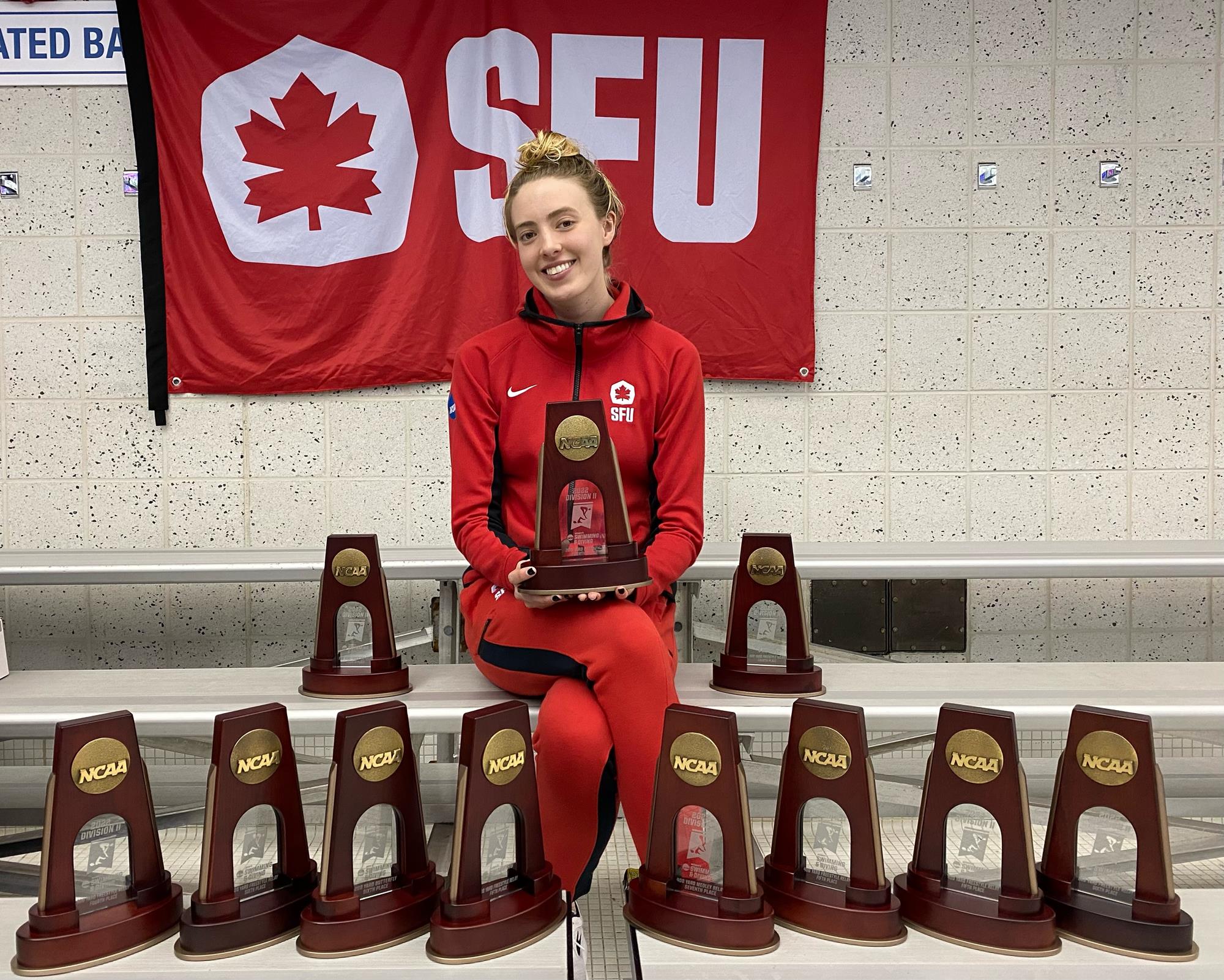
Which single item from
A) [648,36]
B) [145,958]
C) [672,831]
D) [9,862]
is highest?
[648,36]

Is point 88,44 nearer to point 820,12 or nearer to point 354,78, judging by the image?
point 354,78

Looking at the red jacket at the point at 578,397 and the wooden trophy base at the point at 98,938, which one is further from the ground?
the red jacket at the point at 578,397

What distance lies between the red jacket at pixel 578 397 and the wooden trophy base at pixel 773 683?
190 millimetres

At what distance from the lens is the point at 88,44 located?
272cm

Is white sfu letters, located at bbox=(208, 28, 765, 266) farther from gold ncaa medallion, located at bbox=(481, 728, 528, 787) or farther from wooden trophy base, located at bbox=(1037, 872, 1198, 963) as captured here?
wooden trophy base, located at bbox=(1037, 872, 1198, 963)

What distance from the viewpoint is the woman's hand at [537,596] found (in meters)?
1.47

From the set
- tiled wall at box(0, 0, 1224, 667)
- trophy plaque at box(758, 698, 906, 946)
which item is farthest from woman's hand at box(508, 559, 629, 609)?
tiled wall at box(0, 0, 1224, 667)

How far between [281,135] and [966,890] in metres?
2.54

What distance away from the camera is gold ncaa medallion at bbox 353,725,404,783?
3.60ft

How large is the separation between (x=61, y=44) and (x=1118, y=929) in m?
3.20

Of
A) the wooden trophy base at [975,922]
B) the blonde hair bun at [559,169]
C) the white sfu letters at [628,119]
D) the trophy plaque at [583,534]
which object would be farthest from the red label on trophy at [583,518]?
the white sfu letters at [628,119]

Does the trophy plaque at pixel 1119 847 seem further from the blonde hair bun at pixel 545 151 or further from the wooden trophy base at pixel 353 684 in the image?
the blonde hair bun at pixel 545 151

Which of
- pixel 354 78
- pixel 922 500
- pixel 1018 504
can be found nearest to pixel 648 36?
pixel 354 78

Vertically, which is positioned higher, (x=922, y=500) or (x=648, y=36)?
(x=648, y=36)
